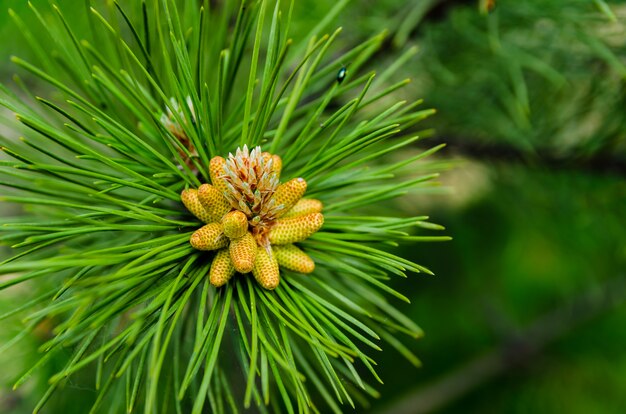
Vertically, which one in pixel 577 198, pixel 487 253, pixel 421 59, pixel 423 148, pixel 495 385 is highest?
pixel 421 59

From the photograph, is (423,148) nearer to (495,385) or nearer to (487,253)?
(487,253)

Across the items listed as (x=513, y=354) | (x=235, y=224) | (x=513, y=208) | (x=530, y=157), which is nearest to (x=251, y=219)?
(x=235, y=224)

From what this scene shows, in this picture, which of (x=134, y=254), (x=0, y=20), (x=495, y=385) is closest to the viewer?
(x=134, y=254)

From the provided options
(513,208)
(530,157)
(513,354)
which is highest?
(530,157)

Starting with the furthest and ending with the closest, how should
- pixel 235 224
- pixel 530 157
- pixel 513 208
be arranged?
pixel 513 208 → pixel 530 157 → pixel 235 224

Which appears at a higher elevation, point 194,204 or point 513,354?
point 194,204

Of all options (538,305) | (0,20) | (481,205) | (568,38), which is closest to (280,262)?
→ (0,20)

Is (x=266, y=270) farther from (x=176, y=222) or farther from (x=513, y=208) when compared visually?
(x=513, y=208)
